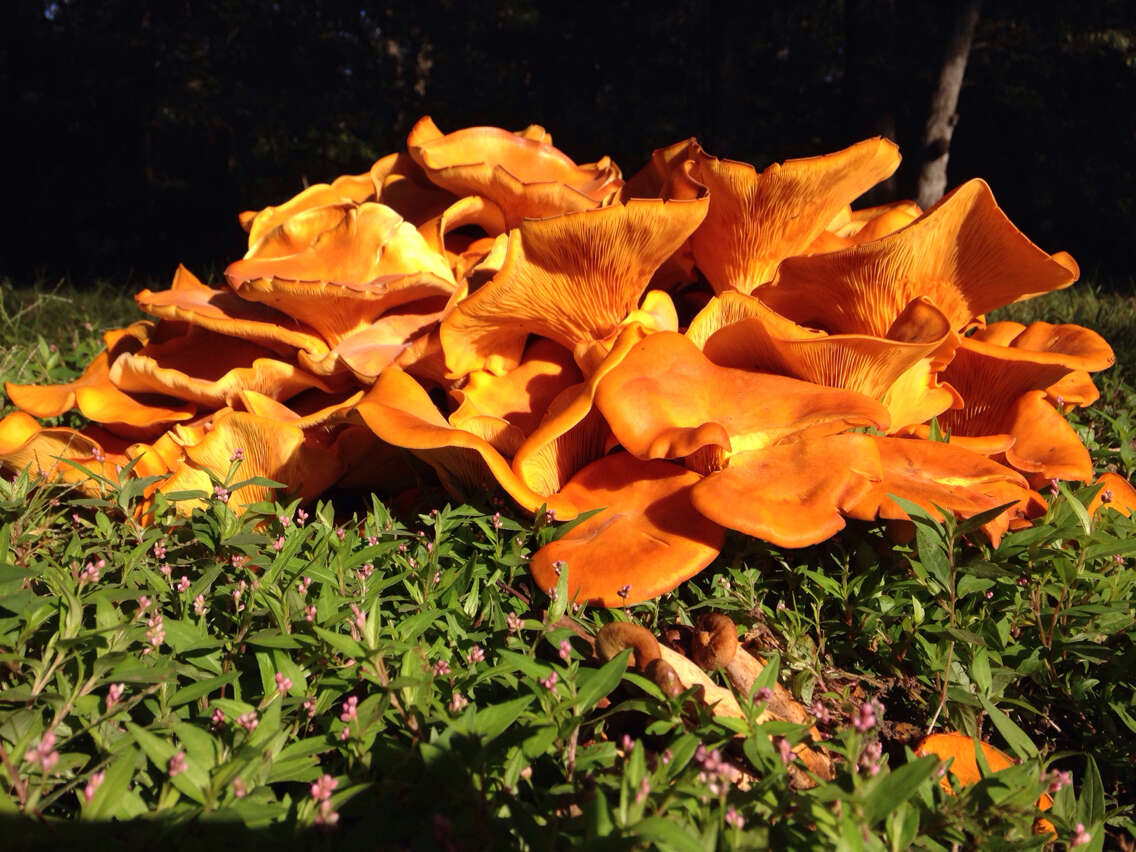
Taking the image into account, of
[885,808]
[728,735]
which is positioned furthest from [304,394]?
[885,808]

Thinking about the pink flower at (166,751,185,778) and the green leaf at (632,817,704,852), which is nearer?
the green leaf at (632,817,704,852)

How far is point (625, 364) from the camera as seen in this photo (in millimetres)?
2033

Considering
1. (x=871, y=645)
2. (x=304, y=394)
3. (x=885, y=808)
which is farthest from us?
(x=304, y=394)

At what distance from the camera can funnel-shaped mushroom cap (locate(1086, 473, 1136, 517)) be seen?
220cm

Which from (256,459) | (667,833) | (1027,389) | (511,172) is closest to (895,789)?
(667,833)

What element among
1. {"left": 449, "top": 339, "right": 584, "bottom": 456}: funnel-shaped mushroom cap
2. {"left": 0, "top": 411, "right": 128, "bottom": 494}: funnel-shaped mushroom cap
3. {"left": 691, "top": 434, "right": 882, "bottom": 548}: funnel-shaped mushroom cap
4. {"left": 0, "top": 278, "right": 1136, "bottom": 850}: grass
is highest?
{"left": 691, "top": 434, "right": 882, "bottom": 548}: funnel-shaped mushroom cap

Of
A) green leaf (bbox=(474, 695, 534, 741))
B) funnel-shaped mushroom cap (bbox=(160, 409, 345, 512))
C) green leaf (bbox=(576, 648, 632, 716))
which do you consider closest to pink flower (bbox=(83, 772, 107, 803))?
green leaf (bbox=(474, 695, 534, 741))

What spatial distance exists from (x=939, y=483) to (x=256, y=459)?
192 cm

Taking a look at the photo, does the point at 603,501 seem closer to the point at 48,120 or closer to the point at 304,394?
the point at 304,394

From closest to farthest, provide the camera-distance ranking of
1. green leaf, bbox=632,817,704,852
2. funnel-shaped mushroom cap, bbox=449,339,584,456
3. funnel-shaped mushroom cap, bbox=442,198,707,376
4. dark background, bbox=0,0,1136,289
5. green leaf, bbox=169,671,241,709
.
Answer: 1. green leaf, bbox=632,817,704,852
2. green leaf, bbox=169,671,241,709
3. funnel-shaped mushroom cap, bbox=442,198,707,376
4. funnel-shaped mushroom cap, bbox=449,339,584,456
5. dark background, bbox=0,0,1136,289

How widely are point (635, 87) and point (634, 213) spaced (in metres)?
18.1

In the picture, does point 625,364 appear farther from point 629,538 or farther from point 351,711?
point 351,711

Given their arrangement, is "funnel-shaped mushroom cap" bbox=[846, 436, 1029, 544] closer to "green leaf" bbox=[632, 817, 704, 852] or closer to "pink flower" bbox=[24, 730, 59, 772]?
"green leaf" bbox=[632, 817, 704, 852]

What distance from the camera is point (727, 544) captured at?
2.12 metres
